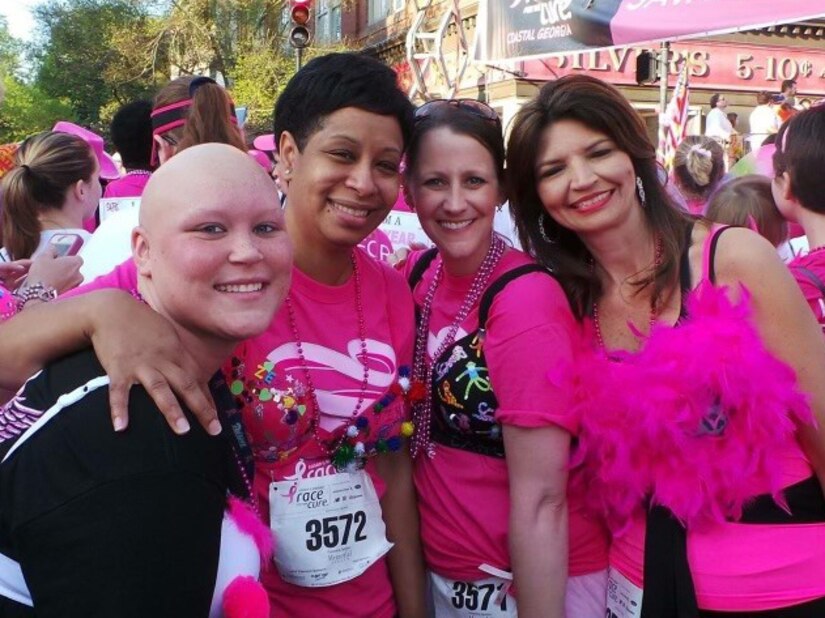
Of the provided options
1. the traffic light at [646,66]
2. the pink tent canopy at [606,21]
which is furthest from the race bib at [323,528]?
the traffic light at [646,66]

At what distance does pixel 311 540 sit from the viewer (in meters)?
1.82

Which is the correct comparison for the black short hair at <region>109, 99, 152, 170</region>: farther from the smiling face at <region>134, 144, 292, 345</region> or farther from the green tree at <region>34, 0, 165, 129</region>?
the green tree at <region>34, 0, 165, 129</region>

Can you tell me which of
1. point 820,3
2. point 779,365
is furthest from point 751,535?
point 820,3

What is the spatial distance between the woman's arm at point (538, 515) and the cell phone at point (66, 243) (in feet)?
7.11

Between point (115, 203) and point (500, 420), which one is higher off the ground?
point (115, 203)

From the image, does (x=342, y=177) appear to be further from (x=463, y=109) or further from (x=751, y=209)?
(x=751, y=209)

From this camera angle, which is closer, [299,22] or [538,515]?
[538,515]

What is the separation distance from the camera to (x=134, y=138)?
4.33 metres

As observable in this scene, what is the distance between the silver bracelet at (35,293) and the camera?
2.70 meters

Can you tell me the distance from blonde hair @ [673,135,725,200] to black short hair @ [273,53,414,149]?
133 inches

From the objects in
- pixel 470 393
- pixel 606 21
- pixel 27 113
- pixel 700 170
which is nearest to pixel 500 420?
pixel 470 393

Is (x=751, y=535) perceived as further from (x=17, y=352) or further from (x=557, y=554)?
(x=17, y=352)

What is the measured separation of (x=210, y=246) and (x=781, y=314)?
1294mm

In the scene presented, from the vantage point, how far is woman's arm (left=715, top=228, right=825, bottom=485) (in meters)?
1.81
